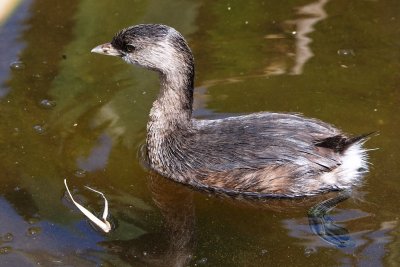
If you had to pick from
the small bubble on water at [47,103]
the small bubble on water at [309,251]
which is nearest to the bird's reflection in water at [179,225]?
the small bubble on water at [309,251]

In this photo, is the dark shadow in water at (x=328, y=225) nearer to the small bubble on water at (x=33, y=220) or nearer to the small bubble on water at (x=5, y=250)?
the small bubble on water at (x=33, y=220)

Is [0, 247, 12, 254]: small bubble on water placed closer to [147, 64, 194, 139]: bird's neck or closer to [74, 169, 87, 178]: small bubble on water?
[74, 169, 87, 178]: small bubble on water

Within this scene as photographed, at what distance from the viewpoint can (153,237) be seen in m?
5.31

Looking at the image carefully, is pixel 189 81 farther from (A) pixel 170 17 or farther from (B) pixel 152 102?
(A) pixel 170 17

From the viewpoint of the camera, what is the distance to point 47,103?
6.63 meters

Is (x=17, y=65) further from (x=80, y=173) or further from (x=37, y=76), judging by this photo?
(x=80, y=173)

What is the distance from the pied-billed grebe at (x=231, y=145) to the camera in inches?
222

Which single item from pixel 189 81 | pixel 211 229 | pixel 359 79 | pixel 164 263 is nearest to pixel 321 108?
pixel 359 79

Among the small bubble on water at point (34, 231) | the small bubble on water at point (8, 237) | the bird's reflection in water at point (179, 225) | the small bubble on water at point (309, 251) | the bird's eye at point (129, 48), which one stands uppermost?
the bird's eye at point (129, 48)

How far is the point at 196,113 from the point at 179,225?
1.25 m

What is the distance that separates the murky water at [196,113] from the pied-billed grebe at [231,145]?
0.11 m

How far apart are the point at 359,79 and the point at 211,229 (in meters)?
2.12

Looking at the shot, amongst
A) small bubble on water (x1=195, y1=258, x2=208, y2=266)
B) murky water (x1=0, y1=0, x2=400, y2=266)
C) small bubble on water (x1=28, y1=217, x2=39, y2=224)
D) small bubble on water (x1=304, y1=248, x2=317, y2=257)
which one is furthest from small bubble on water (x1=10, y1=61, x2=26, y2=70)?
small bubble on water (x1=304, y1=248, x2=317, y2=257)

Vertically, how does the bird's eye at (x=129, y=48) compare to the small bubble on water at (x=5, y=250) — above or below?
above
